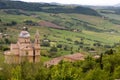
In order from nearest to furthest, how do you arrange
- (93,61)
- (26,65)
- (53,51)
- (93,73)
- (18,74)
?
(93,73), (18,74), (26,65), (93,61), (53,51)

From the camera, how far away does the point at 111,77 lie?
262 feet

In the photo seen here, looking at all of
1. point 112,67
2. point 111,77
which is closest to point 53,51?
point 112,67

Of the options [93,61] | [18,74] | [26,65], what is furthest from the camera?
[93,61]

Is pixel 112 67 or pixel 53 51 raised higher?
pixel 112 67

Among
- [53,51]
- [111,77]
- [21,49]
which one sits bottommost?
[53,51]

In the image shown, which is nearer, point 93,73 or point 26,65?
point 93,73

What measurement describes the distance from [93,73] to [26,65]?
25059 millimetres

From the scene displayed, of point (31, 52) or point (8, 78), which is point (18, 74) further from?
point (31, 52)

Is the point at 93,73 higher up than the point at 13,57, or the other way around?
the point at 93,73

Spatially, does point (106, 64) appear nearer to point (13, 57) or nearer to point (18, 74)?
point (18, 74)

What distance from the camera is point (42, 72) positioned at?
8644 centimetres

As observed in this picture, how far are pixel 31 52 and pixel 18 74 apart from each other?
172 feet

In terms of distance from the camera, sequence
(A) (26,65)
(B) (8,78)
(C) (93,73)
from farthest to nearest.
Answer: (A) (26,65) < (B) (8,78) < (C) (93,73)

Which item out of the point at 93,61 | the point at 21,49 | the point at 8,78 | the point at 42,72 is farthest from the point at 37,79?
the point at 21,49
